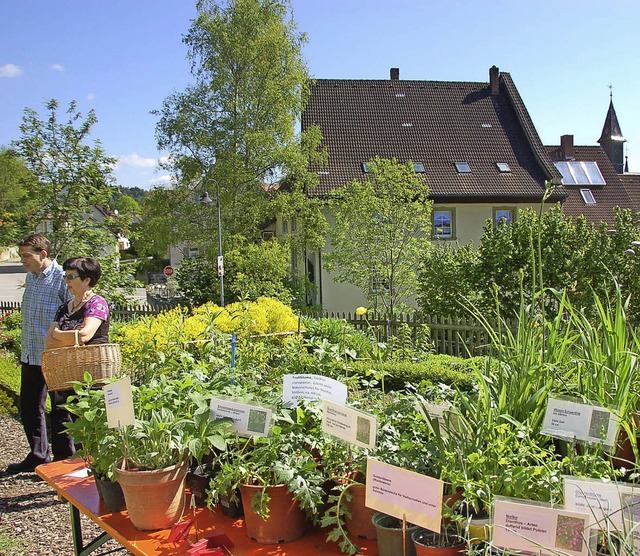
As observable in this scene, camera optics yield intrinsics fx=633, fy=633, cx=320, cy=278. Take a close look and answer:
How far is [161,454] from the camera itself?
7.11 feet

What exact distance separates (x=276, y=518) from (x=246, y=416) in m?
0.36

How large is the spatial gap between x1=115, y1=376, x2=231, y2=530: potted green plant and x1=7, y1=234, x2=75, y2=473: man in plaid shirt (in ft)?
7.89

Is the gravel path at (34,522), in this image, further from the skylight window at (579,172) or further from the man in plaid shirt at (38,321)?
the skylight window at (579,172)

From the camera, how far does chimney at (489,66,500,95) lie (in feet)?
68.2

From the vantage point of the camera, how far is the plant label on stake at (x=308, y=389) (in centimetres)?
231

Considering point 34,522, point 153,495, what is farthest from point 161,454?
point 34,522

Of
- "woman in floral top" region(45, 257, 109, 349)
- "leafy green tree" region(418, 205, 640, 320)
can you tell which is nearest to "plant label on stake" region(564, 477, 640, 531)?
"woman in floral top" region(45, 257, 109, 349)

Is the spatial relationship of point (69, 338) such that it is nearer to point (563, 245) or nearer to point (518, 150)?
point (563, 245)

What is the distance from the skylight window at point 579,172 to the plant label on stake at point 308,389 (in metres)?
22.2

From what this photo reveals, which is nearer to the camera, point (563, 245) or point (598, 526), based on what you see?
point (598, 526)

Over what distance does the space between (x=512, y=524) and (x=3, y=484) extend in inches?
164

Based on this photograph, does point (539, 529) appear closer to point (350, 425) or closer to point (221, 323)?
point (350, 425)

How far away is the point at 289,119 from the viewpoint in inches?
654

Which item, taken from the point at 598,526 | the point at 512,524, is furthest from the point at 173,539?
the point at 598,526
